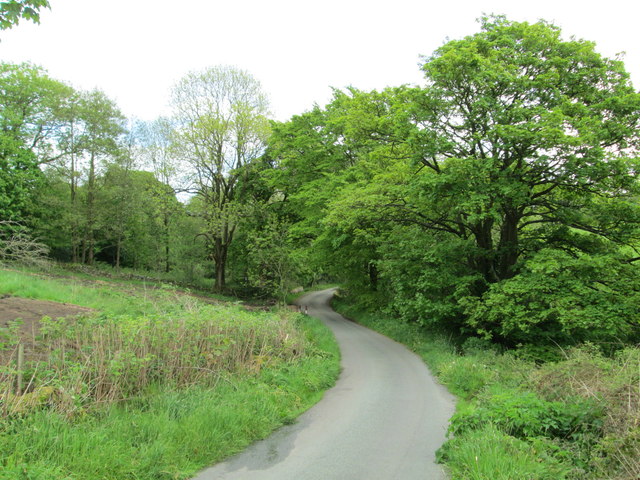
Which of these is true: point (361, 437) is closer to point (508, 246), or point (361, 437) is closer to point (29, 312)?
point (29, 312)

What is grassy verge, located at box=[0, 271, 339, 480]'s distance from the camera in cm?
480

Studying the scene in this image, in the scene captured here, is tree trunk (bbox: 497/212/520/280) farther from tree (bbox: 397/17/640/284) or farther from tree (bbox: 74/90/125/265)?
tree (bbox: 74/90/125/265)

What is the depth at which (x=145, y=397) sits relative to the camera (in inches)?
263

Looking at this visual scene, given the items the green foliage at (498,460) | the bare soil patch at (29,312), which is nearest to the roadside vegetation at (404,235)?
the green foliage at (498,460)

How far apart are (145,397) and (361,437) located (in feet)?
13.0

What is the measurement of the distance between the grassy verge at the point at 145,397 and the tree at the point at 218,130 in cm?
2001

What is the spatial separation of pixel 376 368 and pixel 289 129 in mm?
19171

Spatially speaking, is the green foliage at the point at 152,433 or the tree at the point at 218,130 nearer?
the green foliage at the point at 152,433

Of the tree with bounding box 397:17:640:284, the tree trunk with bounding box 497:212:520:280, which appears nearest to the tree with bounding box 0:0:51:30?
the tree with bounding box 397:17:640:284

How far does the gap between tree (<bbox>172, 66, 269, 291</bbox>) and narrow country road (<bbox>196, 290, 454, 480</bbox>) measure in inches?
806

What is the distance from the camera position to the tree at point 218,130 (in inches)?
1093

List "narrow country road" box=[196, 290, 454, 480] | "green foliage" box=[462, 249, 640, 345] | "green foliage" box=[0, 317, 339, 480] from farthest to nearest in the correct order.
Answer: "green foliage" box=[462, 249, 640, 345]
"narrow country road" box=[196, 290, 454, 480]
"green foliage" box=[0, 317, 339, 480]

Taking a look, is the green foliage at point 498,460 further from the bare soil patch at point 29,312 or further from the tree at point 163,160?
the tree at point 163,160

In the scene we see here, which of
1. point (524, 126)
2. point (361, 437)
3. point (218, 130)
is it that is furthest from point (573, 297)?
point (218, 130)
